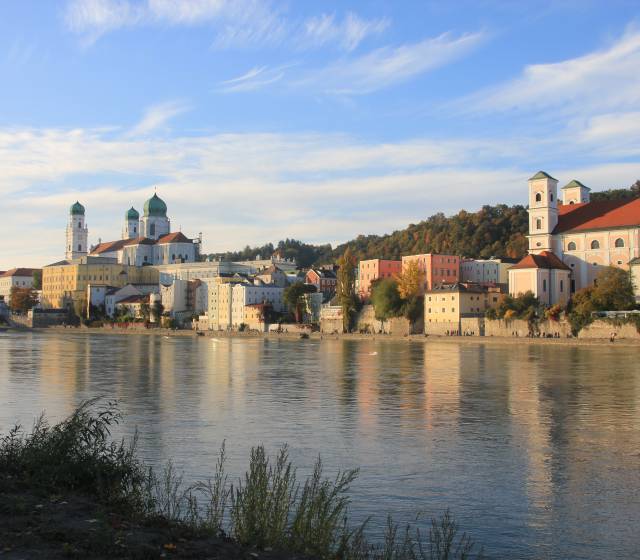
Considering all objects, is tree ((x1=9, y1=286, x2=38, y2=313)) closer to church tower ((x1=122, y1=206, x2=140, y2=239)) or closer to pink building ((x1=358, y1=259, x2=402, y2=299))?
church tower ((x1=122, y1=206, x2=140, y2=239))

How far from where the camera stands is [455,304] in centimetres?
6975

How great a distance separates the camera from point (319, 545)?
7516 millimetres

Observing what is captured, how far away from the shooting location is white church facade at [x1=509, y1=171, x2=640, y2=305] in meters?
66.9

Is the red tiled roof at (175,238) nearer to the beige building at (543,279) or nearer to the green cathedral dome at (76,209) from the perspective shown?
the green cathedral dome at (76,209)

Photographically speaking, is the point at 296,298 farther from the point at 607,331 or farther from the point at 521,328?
the point at 607,331

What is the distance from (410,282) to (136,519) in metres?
67.6

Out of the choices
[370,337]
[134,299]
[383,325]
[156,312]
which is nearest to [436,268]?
[383,325]

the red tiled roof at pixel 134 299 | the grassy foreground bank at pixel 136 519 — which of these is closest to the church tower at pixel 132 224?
the red tiled roof at pixel 134 299

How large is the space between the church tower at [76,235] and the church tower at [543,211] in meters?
94.6

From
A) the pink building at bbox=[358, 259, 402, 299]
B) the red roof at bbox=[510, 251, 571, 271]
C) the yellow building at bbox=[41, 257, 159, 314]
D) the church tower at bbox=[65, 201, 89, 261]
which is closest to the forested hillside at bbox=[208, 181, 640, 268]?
the pink building at bbox=[358, 259, 402, 299]

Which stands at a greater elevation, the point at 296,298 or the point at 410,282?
the point at 410,282

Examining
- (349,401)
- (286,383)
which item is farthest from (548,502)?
(286,383)

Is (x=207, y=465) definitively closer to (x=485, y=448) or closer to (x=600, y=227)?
(x=485, y=448)

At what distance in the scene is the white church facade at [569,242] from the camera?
66.9m
